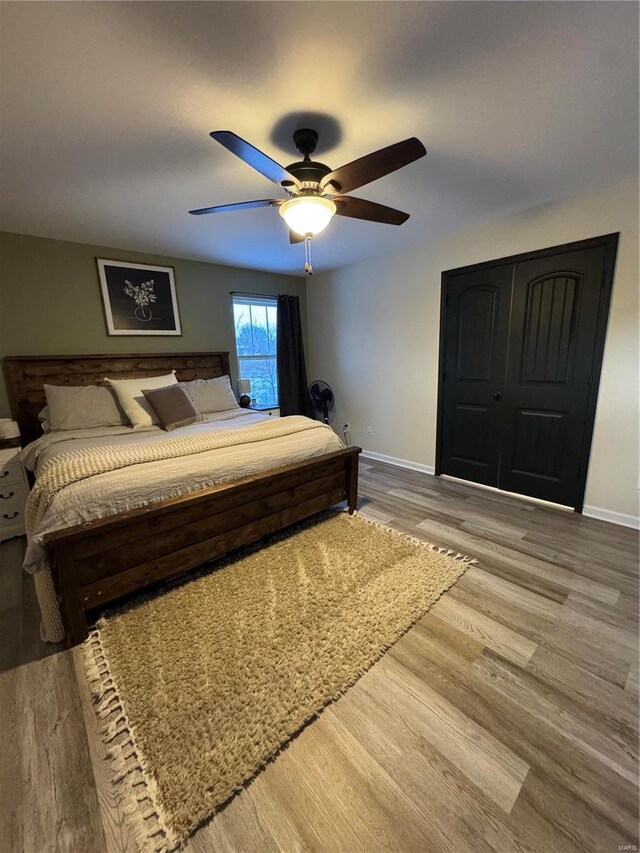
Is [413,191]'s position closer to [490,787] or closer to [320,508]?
[320,508]

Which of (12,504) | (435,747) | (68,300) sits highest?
(68,300)

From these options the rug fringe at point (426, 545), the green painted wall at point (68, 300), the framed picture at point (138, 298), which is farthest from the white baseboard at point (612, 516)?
the framed picture at point (138, 298)

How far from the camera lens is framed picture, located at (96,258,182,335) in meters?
3.23

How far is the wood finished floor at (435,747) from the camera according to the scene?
934 millimetres

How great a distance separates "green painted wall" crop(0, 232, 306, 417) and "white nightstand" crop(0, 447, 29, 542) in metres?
0.64

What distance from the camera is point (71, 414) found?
2.74 metres

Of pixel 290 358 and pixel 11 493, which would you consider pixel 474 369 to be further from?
pixel 11 493

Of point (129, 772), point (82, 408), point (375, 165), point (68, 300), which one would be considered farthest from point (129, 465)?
point (68, 300)

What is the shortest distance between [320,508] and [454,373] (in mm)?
1933

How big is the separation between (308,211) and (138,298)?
2.53m

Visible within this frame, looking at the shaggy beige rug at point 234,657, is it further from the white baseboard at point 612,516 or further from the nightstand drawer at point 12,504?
the nightstand drawer at point 12,504

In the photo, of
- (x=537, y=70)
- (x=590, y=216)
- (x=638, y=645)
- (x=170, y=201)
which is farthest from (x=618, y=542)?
(x=170, y=201)

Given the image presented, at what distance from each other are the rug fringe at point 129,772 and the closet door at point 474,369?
10.2ft

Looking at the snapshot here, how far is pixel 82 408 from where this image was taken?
2789mm
